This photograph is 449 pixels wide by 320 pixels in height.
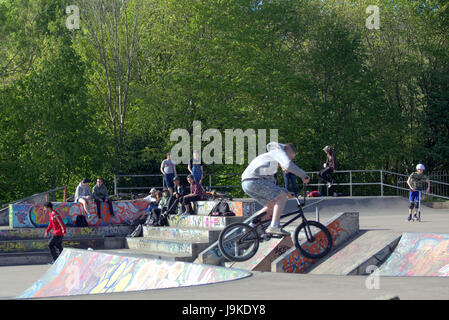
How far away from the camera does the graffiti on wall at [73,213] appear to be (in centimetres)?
2025

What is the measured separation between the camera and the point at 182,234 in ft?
56.9

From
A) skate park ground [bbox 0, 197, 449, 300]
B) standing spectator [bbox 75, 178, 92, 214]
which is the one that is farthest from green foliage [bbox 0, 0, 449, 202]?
skate park ground [bbox 0, 197, 449, 300]

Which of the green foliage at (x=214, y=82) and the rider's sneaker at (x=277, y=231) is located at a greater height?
the green foliage at (x=214, y=82)

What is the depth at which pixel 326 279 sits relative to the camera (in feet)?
25.4

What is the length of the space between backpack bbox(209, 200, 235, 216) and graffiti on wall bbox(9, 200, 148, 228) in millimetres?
5053

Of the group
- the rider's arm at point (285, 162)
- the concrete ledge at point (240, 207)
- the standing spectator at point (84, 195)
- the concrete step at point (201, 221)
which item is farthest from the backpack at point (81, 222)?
the rider's arm at point (285, 162)

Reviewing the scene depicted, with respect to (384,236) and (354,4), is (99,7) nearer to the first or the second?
(354,4)

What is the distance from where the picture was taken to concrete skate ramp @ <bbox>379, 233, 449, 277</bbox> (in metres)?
10.4

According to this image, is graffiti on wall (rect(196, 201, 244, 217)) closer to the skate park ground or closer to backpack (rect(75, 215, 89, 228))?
backpack (rect(75, 215, 89, 228))

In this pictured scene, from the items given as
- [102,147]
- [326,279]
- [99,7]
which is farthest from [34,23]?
[326,279]

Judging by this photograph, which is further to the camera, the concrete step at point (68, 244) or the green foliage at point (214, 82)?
the green foliage at point (214, 82)

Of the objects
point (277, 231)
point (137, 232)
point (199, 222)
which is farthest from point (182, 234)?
point (277, 231)

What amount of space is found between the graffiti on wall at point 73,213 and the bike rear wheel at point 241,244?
463 inches

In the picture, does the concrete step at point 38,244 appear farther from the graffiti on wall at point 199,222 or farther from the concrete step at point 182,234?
the graffiti on wall at point 199,222
